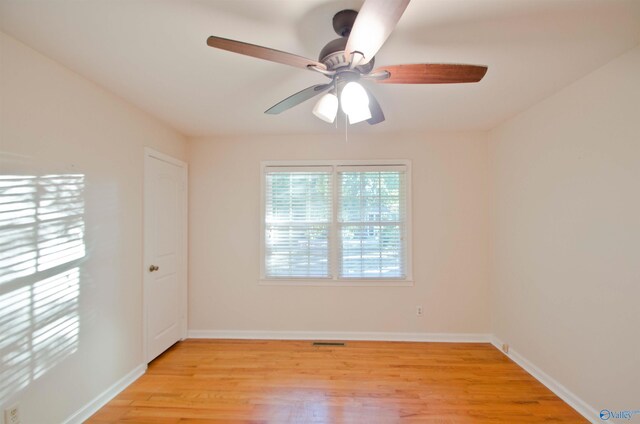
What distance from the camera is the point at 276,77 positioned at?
194 centimetres

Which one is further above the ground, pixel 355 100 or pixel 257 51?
pixel 257 51

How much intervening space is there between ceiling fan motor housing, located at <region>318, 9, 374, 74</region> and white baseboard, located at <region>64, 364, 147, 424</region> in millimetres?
2745

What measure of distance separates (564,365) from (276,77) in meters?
3.09

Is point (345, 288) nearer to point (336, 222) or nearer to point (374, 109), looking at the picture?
point (336, 222)

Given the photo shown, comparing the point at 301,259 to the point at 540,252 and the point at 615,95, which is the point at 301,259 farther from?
the point at 615,95

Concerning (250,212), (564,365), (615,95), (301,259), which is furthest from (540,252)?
(250,212)

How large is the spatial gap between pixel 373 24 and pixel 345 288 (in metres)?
2.73

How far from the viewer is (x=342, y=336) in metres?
3.19

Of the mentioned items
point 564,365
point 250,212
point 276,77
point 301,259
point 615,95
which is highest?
point 276,77

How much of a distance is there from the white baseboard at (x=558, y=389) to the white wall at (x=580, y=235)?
0.14 ft

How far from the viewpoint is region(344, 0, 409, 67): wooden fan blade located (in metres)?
0.93

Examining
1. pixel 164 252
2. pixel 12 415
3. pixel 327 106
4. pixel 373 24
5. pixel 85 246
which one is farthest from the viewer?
pixel 164 252

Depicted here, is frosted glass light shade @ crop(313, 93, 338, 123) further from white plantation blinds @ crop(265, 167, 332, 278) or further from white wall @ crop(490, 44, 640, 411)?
white wall @ crop(490, 44, 640, 411)

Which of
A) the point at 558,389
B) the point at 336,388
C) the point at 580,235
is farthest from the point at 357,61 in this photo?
the point at 558,389
